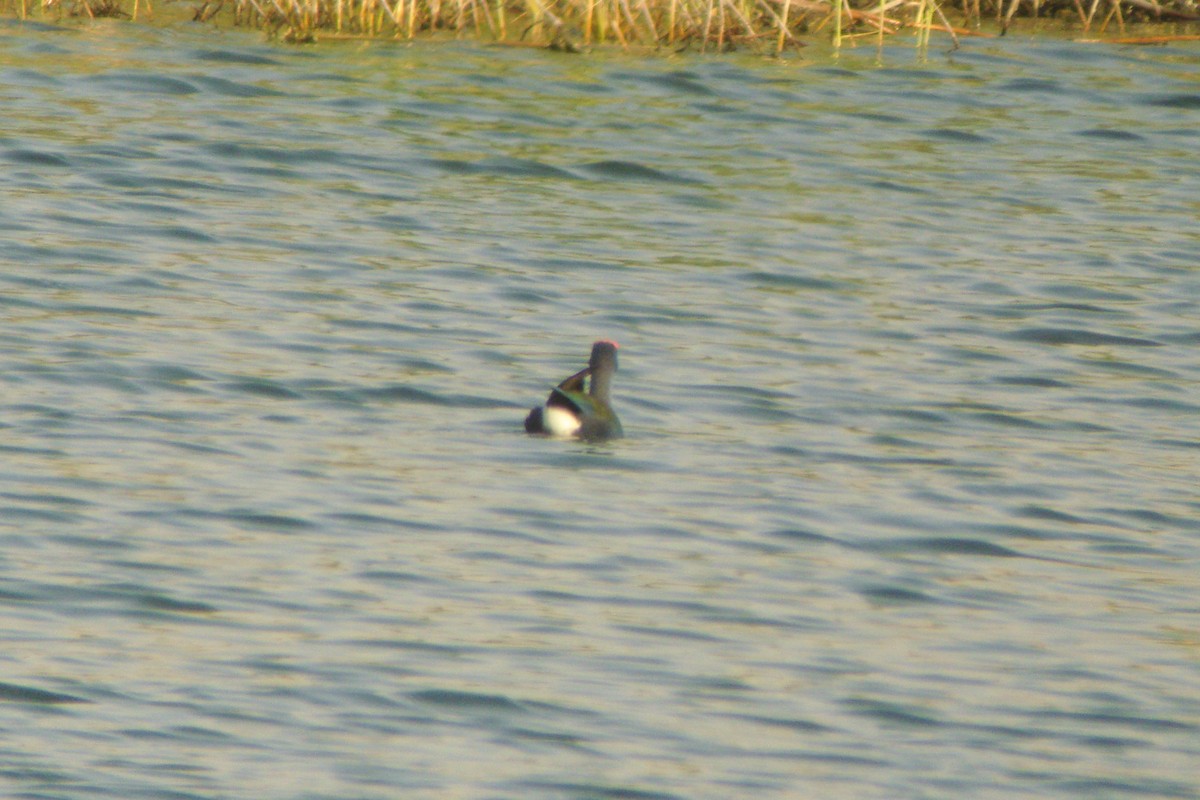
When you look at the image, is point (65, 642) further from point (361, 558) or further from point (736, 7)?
point (736, 7)

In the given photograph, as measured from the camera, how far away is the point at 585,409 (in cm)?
862

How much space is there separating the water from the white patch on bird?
0.11m

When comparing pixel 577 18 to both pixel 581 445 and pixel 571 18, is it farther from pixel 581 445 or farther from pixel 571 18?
pixel 581 445

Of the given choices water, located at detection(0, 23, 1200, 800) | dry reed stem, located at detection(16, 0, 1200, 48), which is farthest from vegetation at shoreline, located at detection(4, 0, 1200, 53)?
water, located at detection(0, 23, 1200, 800)

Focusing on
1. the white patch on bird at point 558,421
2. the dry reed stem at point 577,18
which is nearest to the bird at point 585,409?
the white patch on bird at point 558,421

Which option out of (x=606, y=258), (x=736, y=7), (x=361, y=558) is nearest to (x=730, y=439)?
(x=361, y=558)

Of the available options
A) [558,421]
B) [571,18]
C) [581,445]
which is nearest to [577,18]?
[571,18]

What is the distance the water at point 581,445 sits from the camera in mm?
5672

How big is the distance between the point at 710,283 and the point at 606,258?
753mm

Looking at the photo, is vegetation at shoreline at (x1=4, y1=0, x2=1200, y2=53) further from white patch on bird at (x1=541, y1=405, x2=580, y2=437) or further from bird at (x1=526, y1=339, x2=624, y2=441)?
white patch on bird at (x1=541, y1=405, x2=580, y2=437)

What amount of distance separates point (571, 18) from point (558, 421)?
10.0 m

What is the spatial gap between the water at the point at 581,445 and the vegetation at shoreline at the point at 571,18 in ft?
1.70

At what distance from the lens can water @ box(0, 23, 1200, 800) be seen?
5672mm

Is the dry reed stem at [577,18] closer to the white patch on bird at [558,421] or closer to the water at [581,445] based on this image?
the water at [581,445]
